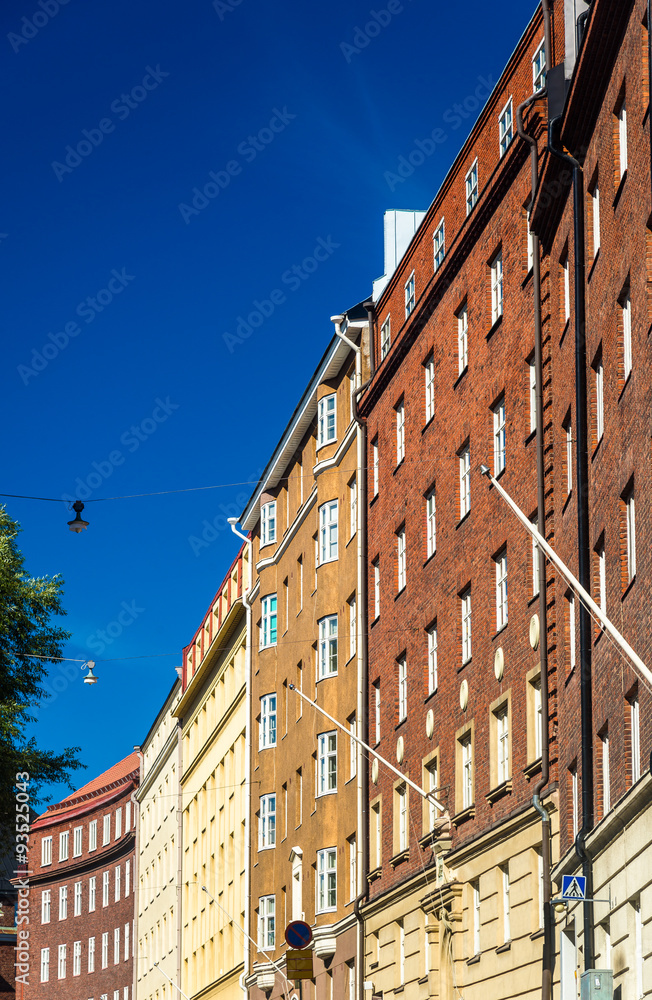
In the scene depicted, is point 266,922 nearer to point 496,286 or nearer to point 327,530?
point 327,530

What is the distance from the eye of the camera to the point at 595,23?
21734 millimetres

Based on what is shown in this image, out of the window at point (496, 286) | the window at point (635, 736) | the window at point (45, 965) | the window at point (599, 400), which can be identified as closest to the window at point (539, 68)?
the window at point (496, 286)

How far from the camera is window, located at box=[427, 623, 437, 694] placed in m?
34.2

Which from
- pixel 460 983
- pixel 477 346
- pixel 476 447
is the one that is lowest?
pixel 460 983

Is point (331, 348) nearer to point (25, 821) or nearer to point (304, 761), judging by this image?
point (304, 761)

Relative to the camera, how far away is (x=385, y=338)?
41312 millimetres

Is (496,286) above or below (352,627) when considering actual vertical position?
above

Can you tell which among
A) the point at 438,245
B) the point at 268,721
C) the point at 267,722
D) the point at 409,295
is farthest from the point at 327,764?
the point at 438,245

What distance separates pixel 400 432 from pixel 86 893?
6943 centimetres

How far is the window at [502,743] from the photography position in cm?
2867

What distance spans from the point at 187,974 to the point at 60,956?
34.3 metres

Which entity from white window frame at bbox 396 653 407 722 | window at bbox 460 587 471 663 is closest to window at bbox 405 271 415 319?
white window frame at bbox 396 653 407 722

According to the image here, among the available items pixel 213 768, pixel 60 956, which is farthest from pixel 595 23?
pixel 60 956

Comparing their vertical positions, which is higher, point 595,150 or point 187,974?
point 595,150
